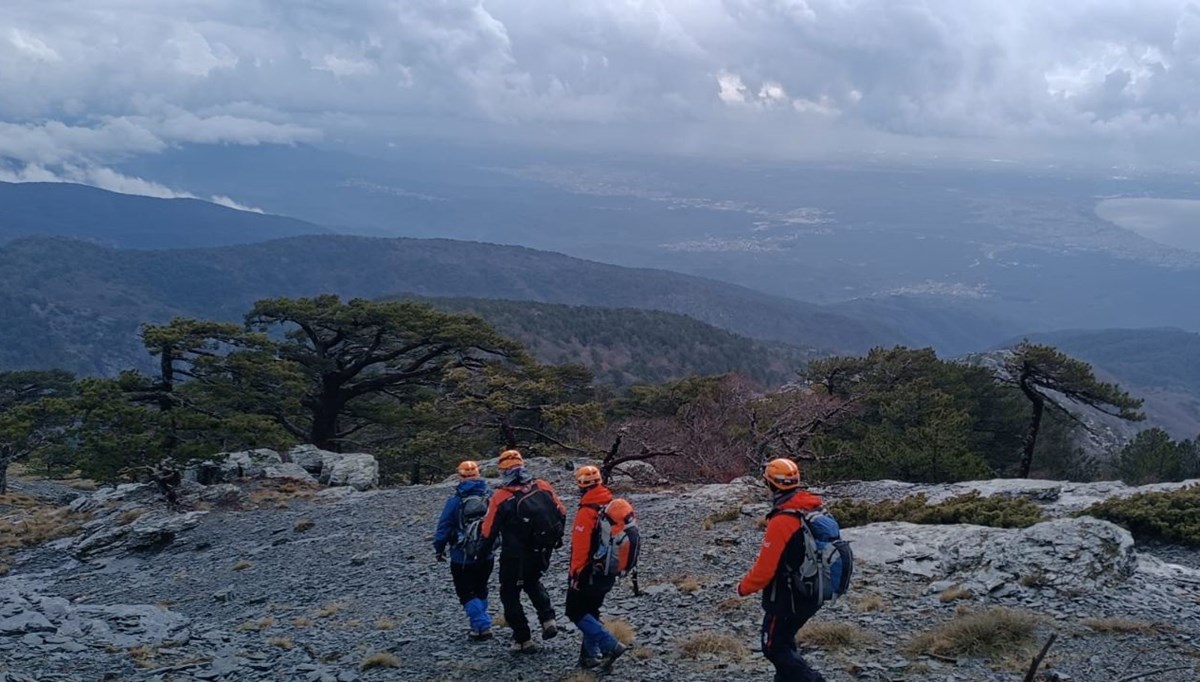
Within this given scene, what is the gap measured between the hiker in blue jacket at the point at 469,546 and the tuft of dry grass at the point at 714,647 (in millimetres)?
2115

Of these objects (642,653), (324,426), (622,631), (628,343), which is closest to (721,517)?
(622,631)

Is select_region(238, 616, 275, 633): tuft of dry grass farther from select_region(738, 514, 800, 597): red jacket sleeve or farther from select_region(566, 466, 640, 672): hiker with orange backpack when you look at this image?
select_region(738, 514, 800, 597): red jacket sleeve

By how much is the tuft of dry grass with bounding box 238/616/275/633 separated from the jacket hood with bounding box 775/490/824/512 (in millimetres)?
7182

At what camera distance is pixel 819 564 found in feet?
21.0

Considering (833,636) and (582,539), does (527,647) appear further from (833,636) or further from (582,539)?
(833,636)

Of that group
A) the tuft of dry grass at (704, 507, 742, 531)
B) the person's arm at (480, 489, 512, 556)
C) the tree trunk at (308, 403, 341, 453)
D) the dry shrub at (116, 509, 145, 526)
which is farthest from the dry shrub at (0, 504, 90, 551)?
the person's arm at (480, 489, 512, 556)

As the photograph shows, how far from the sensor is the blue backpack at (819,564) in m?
6.39

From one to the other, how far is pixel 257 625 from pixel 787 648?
717 cm

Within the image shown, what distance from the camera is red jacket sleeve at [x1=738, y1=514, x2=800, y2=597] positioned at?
6434 mm

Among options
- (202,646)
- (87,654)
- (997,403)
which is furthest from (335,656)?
(997,403)

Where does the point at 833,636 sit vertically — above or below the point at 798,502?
below

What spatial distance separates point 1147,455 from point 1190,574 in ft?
57.3

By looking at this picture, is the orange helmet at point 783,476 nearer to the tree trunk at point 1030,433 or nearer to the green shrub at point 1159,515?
the green shrub at point 1159,515

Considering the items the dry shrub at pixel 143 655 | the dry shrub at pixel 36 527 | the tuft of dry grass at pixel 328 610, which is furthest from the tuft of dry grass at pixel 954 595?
the dry shrub at pixel 36 527
